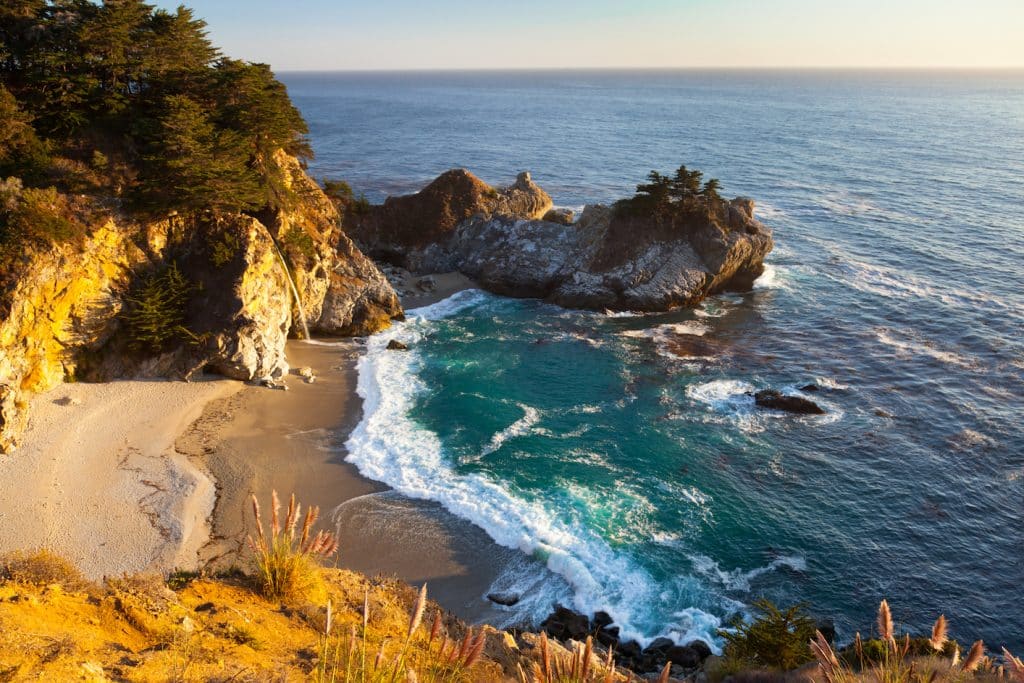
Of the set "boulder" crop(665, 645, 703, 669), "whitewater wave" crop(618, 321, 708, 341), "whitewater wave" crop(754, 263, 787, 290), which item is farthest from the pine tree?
"whitewater wave" crop(754, 263, 787, 290)

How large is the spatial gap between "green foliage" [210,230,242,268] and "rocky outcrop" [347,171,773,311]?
18.5 m

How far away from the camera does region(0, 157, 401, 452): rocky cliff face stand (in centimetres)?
2391

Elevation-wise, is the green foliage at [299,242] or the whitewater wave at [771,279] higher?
the green foliage at [299,242]

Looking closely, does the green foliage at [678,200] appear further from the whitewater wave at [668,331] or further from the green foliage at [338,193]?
the green foliage at [338,193]

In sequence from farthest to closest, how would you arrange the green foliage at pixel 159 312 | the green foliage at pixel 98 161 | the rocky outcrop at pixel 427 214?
the rocky outcrop at pixel 427 214
the green foliage at pixel 98 161
the green foliage at pixel 159 312

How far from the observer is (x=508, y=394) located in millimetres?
29672

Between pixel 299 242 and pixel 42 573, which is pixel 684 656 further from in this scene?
pixel 299 242

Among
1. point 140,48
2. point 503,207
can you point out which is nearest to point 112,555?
point 140,48

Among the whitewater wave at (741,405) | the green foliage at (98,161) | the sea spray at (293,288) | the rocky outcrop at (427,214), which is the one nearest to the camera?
the green foliage at (98,161)

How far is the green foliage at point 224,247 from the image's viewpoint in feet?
95.0

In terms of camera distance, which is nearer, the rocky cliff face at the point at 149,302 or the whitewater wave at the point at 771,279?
the rocky cliff face at the point at 149,302

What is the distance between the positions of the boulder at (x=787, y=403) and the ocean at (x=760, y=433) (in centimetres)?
74

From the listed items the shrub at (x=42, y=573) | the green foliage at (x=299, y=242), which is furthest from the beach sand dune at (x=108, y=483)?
the green foliage at (x=299, y=242)

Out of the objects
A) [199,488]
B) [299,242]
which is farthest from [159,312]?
[199,488]
